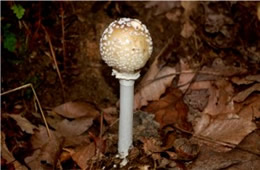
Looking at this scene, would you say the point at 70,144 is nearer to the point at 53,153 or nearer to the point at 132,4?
the point at 53,153

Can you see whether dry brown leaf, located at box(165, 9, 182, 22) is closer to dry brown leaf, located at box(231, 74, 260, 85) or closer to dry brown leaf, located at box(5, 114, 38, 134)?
dry brown leaf, located at box(231, 74, 260, 85)

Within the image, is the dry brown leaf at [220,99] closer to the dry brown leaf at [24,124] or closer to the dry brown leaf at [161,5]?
the dry brown leaf at [161,5]

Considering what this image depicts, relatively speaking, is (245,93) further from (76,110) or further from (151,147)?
(76,110)

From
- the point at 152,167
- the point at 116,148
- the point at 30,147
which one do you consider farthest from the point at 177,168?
the point at 30,147

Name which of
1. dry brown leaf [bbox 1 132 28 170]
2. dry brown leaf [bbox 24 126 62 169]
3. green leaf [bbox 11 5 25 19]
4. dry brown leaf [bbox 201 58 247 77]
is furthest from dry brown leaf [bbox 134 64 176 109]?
green leaf [bbox 11 5 25 19]

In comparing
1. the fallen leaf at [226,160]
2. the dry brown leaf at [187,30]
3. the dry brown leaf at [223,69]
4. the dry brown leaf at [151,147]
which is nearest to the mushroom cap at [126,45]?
the dry brown leaf at [151,147]

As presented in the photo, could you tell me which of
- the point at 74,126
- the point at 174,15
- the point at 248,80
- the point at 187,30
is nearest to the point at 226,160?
the point at 248,80
